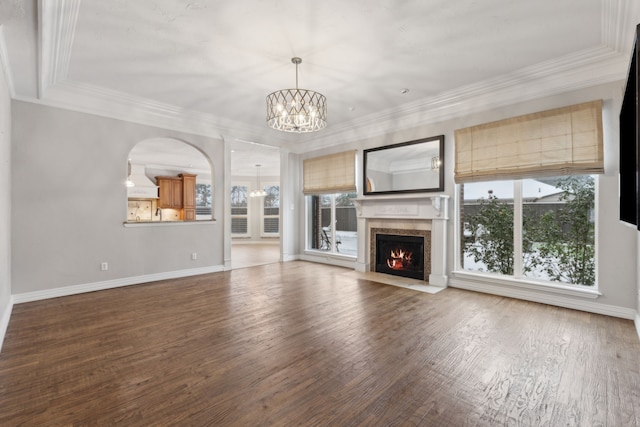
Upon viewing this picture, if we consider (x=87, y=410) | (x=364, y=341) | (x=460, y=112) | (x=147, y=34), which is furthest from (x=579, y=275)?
(x=147, y=34)

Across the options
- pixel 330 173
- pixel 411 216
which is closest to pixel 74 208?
pixel 330 173

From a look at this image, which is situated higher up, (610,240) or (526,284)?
(610,240)

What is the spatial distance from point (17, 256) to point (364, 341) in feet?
14.6

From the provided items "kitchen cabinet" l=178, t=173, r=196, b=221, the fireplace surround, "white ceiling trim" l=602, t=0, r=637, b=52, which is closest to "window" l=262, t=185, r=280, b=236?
"kitchen cabinet" l=178, t=173, r=196, b=221

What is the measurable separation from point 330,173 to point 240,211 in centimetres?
625

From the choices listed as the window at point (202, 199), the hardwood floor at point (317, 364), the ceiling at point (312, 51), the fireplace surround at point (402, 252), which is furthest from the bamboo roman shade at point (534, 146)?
the window at point (202, 199)

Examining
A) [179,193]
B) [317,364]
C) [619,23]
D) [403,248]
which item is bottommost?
[317,364]

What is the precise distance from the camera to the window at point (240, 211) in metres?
11.6

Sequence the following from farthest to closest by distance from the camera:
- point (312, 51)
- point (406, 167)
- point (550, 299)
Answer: point (406, 167)
point (550, 299)
point (312, 51)

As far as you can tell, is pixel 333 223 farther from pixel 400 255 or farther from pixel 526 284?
pixel 526 284

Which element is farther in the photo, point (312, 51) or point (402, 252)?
point (402, 252)

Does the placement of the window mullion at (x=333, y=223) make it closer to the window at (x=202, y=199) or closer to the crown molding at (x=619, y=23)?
the crown molding at (x=619, y=23)

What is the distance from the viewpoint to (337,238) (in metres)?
6.53

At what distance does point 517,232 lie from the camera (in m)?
4.04
